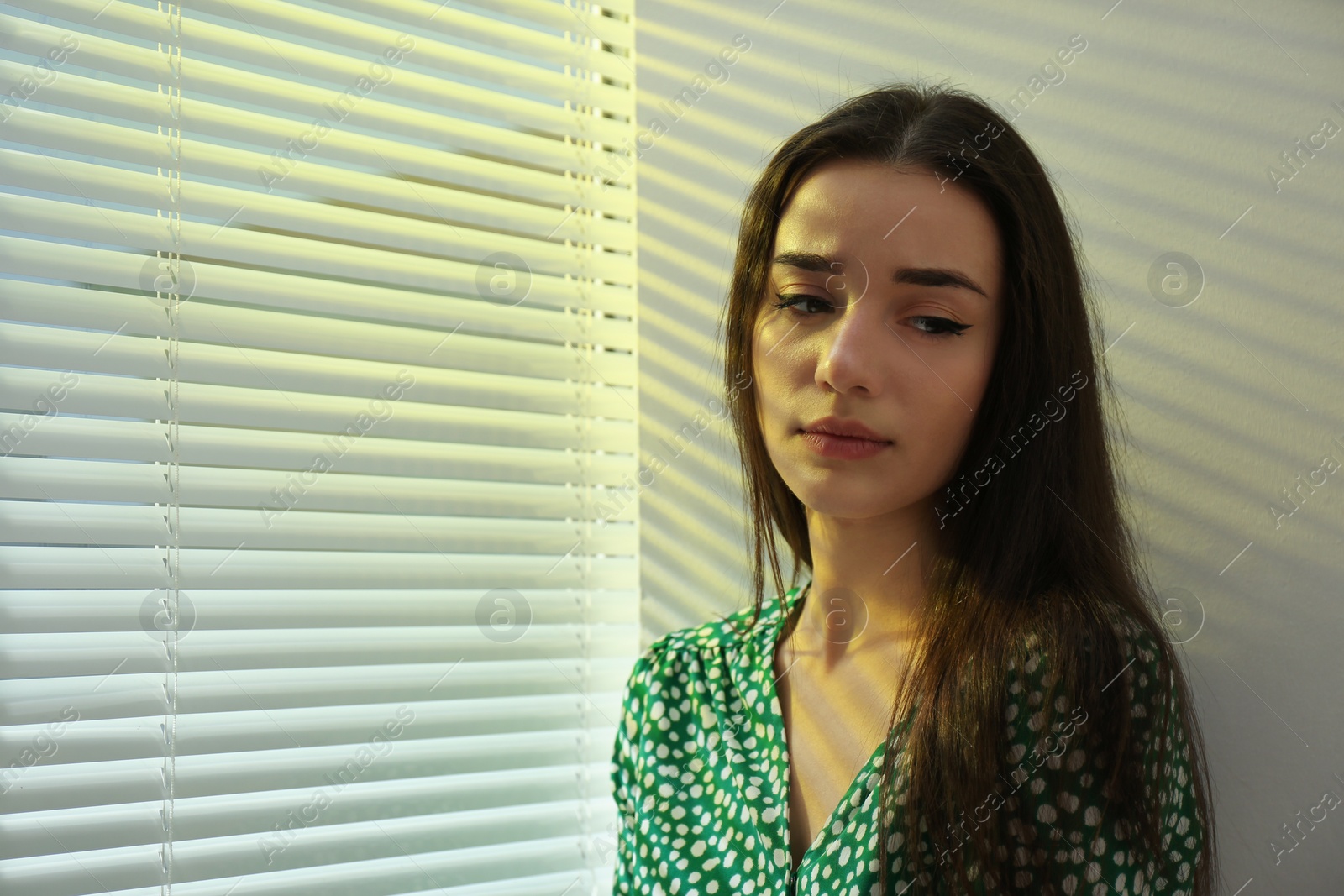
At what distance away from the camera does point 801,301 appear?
3.30 feet

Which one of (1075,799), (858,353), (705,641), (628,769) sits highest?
(858,353)

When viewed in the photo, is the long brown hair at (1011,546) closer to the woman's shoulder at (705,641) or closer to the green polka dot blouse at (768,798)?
the green polka dot blouse at (768,798)

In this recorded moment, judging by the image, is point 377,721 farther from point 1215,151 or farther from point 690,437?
point 1215,151

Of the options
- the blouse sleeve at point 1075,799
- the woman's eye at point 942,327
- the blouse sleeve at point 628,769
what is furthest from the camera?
the blouse sleeve at point 628,769

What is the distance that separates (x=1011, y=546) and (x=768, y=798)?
368 millimetres

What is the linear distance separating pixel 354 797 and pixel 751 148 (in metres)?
0.98

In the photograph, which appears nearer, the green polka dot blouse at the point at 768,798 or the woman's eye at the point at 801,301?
the green polka dot blouse at the point at 768,798

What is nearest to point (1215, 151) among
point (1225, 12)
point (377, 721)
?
point (1225, 12)

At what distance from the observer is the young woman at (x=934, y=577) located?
2.83 feet

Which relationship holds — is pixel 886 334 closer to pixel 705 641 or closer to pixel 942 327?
pixel 942 327

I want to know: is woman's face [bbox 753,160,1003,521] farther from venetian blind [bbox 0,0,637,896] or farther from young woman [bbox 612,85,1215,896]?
venetian blind [bbox 0,0,637,896]

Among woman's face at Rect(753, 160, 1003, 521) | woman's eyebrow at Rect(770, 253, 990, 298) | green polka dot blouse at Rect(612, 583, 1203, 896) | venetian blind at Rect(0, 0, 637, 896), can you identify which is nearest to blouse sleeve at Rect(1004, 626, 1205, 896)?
green polka dot blouse at Rect(612, 583, 1203, 896)

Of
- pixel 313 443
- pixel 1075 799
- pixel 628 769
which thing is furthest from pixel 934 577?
pixel 313 443

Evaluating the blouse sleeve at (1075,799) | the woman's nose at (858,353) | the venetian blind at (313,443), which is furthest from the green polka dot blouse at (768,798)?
the woman's nose at (858,353)
